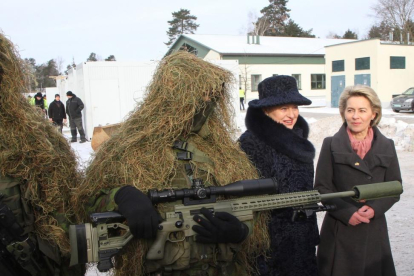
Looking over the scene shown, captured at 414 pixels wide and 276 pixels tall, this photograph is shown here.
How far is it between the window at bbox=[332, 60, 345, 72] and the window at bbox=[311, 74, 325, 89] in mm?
10452

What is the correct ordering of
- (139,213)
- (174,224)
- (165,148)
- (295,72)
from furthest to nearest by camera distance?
(295,72) < (165,148) < (174,224) < (139,213)

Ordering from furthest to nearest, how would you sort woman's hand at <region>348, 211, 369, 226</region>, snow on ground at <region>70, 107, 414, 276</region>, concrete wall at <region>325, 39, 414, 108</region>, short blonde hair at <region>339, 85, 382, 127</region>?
concrete wall at <region>325, 39, 414, 108</region>, snow on ground at <region>70, 107, 414, 276</region>, short blonde hair at <region>339, 85, 382, 127</region>, woman's hand at <region>348, 211, 369, 226</region>

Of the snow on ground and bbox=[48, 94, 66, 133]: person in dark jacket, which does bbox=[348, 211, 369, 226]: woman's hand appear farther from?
bbox=[48, 94, 66, 133]: person in dark jacket

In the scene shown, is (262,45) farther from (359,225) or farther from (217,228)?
(217,228)

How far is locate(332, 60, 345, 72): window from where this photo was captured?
25527 mm

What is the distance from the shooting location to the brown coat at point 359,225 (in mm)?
2910

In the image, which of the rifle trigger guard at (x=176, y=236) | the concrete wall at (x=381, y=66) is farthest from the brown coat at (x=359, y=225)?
the concrete wall at (x=381, y=66)

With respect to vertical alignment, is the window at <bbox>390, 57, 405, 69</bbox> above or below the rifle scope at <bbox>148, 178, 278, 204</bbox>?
above

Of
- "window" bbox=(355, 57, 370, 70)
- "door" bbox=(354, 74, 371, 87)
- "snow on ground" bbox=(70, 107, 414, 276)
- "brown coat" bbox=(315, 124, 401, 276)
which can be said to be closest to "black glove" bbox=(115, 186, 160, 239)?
"snow on ground" bbox=(70, 107, 414, 276)

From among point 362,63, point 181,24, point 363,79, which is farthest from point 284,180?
point 181,24

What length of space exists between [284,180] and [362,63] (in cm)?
2386

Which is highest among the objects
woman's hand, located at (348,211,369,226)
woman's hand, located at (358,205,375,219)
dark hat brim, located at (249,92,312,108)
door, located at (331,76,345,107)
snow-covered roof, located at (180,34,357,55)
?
snow-covered roof, located at (180,34,357,55)

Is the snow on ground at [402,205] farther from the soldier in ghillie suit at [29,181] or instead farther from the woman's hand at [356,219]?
the woman's hand at [356,219]

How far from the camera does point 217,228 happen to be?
6.86 feet
